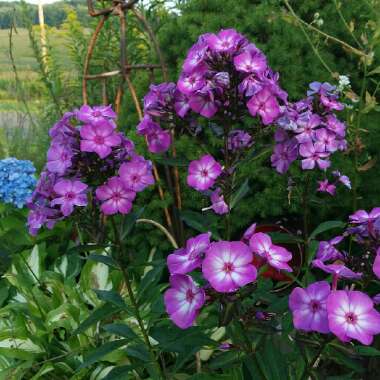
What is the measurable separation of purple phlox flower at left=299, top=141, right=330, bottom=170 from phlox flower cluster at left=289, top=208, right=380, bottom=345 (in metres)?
0.37

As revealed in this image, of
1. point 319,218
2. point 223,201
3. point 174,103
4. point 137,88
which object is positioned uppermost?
point 174,103

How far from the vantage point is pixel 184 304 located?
Answer: 51.3 inches

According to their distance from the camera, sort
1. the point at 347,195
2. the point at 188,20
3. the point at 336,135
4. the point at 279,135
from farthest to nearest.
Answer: the point at 188,20 → the point at 347,195 → the point at 336,135 → the point at 279,135

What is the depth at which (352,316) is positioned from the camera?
1168 millimetres

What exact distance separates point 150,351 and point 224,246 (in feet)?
2.83

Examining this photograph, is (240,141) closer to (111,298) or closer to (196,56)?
(196,56)

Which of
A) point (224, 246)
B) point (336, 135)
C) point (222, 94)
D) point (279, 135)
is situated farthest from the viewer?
point (336, 135)

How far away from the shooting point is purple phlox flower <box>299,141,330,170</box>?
181 centimetres

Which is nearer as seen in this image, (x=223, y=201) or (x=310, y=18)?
(x=223, y=201)

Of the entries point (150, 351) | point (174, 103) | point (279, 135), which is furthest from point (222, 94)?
point (150, 351)

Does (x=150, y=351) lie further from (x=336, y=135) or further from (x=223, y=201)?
(x=336, y=135)

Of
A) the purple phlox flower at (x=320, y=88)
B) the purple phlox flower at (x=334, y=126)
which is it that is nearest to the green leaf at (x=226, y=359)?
the purple phlox flower at (x=334, y=126)

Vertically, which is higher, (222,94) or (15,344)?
(222,94)

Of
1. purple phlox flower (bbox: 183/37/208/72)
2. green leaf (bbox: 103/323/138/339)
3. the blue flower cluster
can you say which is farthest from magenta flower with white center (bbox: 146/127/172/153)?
the blue flower cluster
